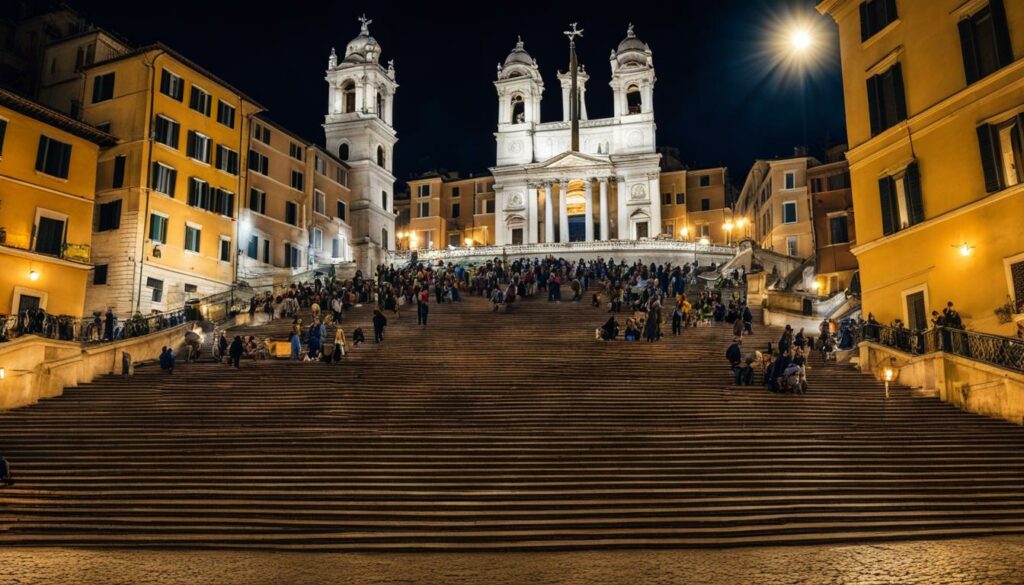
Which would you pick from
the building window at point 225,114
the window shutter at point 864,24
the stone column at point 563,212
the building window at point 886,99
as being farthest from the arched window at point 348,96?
the building window at point 886,99

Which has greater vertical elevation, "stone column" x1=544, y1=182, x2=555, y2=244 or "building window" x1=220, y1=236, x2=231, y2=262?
"stone column" x1=544, y1=182, x2=555, y2=244

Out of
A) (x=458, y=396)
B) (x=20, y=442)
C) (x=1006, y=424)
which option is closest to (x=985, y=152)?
(x=1006, y=424)

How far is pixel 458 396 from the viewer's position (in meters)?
19.5

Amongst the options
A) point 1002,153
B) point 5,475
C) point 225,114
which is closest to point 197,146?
point 225,114

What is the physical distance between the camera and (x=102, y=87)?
3894 cm

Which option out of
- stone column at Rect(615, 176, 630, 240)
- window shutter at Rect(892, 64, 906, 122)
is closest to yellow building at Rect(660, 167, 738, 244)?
stone column at Rect(615, 176, 630, 240)

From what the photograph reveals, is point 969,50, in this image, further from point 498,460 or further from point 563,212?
point 563,212

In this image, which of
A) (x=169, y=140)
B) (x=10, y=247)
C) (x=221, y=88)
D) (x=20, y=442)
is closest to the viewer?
(x=20, y=442)

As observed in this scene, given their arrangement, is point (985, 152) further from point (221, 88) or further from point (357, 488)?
point (221, 88)

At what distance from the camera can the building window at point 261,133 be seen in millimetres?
47875

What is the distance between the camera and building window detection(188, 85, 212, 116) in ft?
133

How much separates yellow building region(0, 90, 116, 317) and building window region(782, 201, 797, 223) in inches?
1973

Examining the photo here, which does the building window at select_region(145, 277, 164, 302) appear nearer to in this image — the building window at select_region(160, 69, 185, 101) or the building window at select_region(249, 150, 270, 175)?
the building window at select_region(160, 69, 185, 101)

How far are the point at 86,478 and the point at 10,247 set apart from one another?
18359 mm
